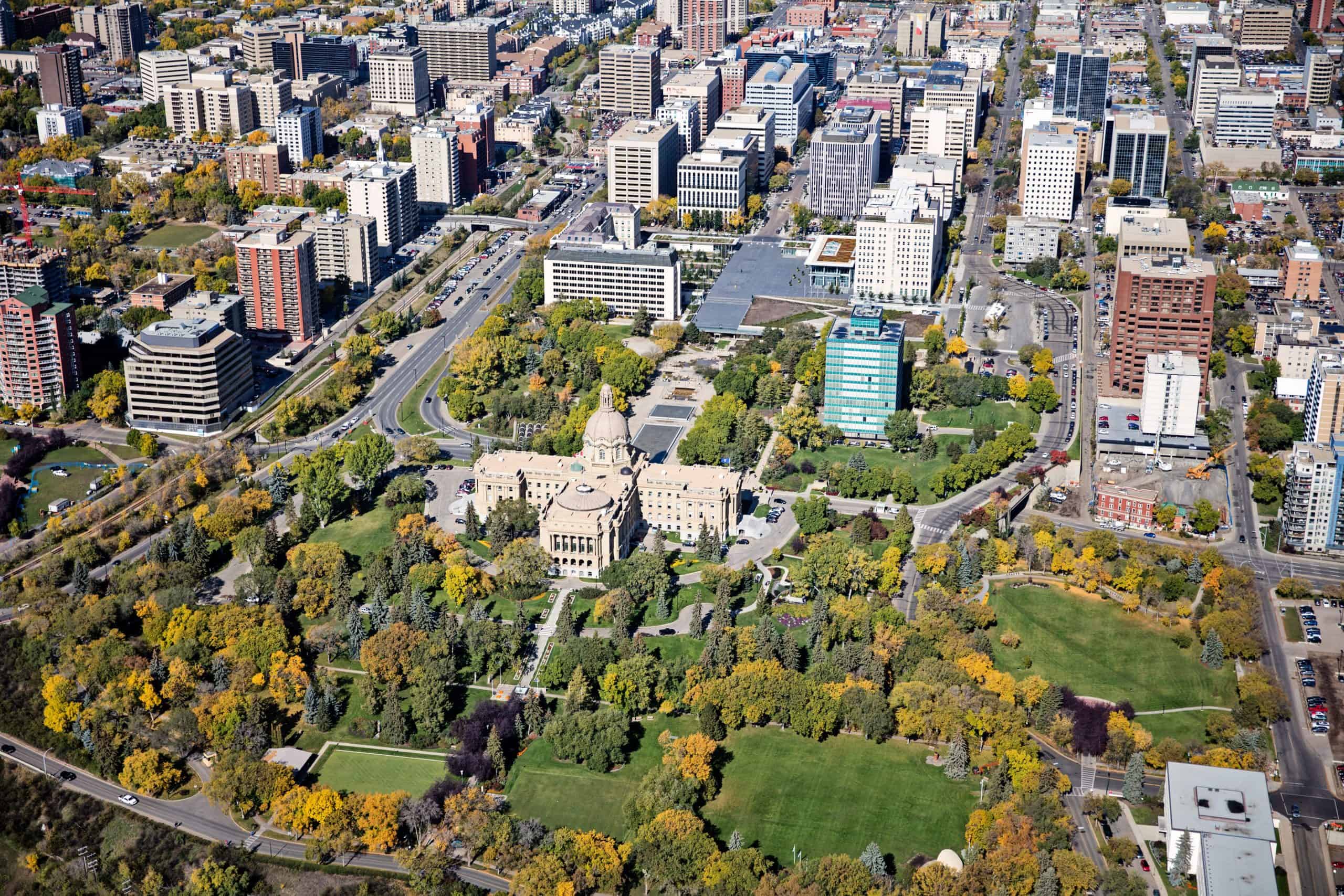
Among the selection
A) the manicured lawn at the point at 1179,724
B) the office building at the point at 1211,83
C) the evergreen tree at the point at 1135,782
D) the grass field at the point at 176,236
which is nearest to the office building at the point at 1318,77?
the office building at the point at 1211,83

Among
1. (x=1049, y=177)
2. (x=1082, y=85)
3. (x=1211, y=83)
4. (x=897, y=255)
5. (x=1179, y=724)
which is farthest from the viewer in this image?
(x=1211, y=83)

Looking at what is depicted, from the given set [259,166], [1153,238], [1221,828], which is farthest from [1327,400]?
[259,166]

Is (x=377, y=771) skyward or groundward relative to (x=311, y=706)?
groundward

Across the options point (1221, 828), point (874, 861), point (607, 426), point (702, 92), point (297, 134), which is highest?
point (702, 92)

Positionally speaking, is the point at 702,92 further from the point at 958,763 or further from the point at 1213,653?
the point at 958,763

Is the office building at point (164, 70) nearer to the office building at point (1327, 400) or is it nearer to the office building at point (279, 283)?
the office building at point (279, 283)

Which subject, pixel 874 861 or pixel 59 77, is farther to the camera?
pixel 59 77
